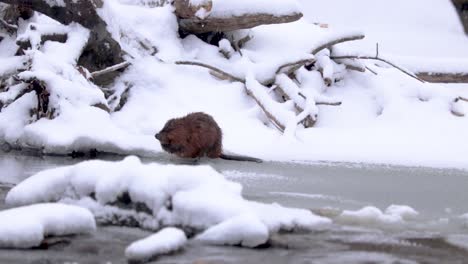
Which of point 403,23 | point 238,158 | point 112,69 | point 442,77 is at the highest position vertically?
point 403,23

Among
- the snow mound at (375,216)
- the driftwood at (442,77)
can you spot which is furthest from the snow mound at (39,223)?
A: the driftwood at (442,77)

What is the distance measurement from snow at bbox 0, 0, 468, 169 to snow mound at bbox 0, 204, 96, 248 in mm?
3271

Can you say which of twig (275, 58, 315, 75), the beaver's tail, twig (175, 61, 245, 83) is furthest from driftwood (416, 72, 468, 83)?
the beaver's tail

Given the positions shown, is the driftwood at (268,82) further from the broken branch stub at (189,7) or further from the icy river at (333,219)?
the icy river at (333,219)

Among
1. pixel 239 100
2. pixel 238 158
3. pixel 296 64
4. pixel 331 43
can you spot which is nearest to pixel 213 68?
pixel 239 100

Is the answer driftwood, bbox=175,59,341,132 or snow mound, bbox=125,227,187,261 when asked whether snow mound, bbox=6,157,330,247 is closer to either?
snow mound, bbox=125,227,187,261

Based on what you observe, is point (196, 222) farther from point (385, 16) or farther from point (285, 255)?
point (385, 16)

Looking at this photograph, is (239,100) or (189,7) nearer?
(239,100)

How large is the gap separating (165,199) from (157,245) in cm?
57

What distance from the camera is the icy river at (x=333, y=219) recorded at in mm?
3055

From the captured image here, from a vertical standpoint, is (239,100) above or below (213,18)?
below

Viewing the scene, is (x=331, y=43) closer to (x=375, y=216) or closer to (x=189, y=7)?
(x=189, y=7)

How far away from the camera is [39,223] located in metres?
3.15

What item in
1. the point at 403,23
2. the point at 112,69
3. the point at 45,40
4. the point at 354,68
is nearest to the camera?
the point at 45,40
